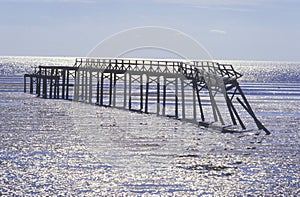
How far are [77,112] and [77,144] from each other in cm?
2174

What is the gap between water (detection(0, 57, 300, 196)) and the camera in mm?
30234

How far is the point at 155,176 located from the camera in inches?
1277

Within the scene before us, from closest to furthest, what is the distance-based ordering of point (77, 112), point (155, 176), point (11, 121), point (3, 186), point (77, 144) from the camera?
point (3, 186) < point (155, 176) < point (77, 144) < point (11, 121) < point (77, 112)

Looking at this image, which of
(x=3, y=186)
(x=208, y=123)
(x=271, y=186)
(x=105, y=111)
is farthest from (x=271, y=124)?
(x=3, y=186)

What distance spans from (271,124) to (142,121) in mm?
11068

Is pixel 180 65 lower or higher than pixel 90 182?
higher

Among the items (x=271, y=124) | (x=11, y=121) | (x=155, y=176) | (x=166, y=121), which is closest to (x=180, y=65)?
(x=166, y=121)

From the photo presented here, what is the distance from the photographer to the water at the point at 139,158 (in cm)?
3023

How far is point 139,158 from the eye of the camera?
3703 cm

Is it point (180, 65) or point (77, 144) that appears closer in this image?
point (77, 144)

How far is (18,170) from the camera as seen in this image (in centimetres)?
3334

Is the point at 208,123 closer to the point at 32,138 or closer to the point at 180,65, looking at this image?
the point at 180,65

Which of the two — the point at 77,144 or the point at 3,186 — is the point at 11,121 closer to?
the point at 77,144

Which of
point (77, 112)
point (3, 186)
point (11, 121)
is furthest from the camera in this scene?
point (77, 112)
